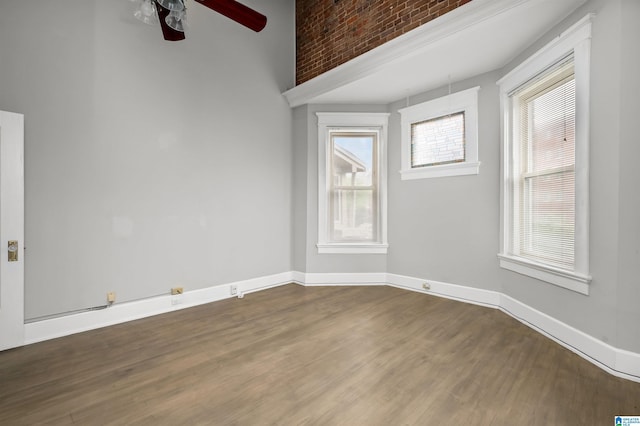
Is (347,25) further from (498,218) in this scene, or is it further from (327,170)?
(498,218)

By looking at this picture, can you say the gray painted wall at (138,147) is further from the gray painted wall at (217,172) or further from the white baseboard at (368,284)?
the white baseboard at (368,284)

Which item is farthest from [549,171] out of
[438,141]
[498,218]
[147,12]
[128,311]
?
[128,311]

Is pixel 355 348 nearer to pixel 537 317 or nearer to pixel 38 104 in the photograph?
pixel 537 317

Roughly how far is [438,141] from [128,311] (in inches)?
164

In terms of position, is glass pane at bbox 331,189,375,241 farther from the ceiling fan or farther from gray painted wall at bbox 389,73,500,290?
the ceiling fan

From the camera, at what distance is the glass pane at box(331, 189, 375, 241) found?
480cm

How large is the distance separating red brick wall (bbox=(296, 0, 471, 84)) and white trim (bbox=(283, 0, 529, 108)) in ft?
0.77

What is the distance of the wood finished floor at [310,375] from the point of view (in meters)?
1.80

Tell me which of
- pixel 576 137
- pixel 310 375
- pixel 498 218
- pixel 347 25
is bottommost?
pixel 310 375

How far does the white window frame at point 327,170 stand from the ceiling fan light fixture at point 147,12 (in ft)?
9.55

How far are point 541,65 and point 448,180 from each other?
60.2 inches

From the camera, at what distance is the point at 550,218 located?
9.84 feet

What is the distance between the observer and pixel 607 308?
7.62ft

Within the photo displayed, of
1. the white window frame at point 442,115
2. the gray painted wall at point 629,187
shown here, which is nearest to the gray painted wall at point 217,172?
the gray painted wall at point 629,187
